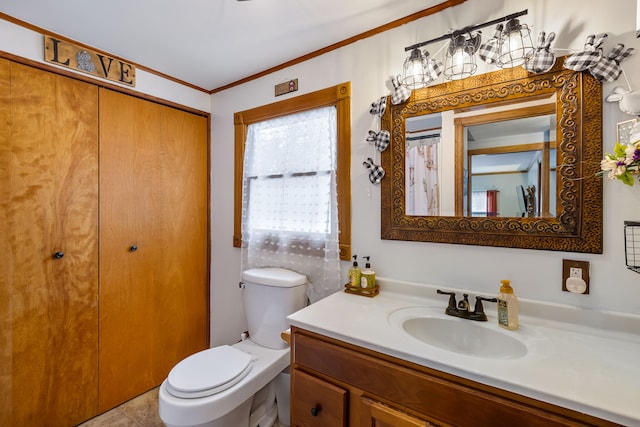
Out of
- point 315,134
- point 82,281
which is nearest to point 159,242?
point 82,281

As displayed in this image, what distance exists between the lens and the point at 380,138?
1452mm

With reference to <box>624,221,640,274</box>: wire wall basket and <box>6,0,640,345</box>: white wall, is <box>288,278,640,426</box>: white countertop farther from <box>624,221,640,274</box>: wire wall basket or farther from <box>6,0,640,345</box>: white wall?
<box>624,221,640,274</box>: wire wall basket

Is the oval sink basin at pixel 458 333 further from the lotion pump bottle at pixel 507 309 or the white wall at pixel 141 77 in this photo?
the white wall at pixel 141 77

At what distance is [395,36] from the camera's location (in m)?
1.45

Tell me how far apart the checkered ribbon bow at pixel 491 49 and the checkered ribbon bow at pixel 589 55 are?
9.9 inches

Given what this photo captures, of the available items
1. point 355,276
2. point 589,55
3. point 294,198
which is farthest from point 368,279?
point 589,55

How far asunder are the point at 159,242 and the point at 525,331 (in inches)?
84.2

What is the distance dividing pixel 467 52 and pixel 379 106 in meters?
0.44

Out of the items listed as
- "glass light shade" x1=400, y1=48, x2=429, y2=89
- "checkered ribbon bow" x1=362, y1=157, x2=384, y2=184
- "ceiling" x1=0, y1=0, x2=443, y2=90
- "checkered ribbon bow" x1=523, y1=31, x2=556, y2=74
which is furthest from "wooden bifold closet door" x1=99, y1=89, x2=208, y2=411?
"checkered ribbon bow" x1=523, y1=31, x2=556, y2=74

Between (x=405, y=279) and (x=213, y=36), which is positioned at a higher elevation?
(x=213, y=36)

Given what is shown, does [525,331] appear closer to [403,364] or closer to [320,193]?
[403,364]

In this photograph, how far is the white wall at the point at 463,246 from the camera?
1.01 m

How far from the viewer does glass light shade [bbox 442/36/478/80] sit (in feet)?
3.84

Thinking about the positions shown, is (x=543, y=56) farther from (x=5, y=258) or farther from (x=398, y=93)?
(x=5, y=258)
